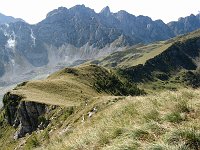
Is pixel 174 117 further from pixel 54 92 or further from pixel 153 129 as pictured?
pixel 54 92

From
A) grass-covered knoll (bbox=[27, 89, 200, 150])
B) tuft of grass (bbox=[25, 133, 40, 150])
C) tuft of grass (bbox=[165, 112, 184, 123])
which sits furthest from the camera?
tuft of grass (bbox=[25, 133, 40, 150])

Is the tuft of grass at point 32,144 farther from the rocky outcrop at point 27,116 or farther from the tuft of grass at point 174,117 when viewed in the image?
the rocky outcrop at point 27,116

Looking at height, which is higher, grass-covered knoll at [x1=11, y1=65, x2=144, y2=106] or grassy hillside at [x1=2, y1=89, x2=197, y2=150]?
grassy hillside at [x1=2, y1=89, x2=197, y2=150]

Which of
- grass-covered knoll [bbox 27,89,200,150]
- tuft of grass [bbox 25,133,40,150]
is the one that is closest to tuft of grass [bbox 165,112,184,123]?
grass-covered knoll [bbox 27,89,200,150]

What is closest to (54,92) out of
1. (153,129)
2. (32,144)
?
(32,144)

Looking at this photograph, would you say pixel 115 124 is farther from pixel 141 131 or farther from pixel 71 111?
pixel 71 111

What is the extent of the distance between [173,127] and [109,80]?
17441 centimetres

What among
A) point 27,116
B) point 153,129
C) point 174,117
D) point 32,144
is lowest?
point 27,116

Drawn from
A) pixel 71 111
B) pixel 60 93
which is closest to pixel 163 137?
pixel 71 111

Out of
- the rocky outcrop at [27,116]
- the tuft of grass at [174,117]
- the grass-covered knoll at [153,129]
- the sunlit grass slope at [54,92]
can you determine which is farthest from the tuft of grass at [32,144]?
the rocky outcrop at [27,116]

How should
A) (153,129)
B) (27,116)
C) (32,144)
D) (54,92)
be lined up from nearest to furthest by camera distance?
(153,129)
(32,144)
(27,116)
(54,92)

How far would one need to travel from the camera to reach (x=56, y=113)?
274 feet

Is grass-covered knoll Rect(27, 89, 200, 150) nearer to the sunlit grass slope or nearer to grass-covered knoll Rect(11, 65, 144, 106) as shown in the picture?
grass-covered knoll Rect(11, 65, 144, 106)

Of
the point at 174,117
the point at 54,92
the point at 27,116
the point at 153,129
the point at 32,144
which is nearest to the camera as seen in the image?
the point at 153,129
